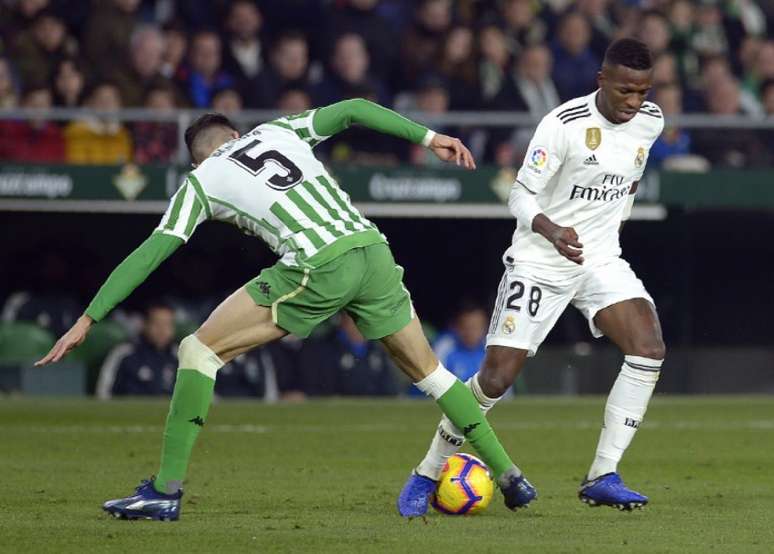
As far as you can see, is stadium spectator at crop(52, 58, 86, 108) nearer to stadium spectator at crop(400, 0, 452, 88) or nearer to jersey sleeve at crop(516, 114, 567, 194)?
stadium spectator at crop(400, 0, 452, 88)

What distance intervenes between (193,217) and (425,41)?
35.3 feet

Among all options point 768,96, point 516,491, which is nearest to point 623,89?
point 516,491

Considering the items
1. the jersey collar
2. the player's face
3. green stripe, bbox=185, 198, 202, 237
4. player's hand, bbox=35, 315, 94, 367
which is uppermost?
the player's face

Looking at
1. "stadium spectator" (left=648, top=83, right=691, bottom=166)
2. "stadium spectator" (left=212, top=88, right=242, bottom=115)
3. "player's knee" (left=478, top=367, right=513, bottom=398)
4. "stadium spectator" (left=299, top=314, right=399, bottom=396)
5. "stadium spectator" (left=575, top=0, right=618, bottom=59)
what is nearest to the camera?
"player's knee" (left=478, top=367, right=513, bottom=398)

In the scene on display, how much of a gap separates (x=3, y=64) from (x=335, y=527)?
9.98 m

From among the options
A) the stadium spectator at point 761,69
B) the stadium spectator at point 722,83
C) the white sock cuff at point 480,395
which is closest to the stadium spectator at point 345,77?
the stadium spectator at point 722,83

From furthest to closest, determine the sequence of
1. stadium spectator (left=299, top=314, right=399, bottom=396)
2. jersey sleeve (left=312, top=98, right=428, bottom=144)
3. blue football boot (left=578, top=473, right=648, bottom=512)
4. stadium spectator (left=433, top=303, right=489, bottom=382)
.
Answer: stadium spectator (left=299, top=314, right=399, bottom=396)
stadium spectator (left=433, top=303, right=489, bottom=382)
blue football boot (left=578, top=473, right=648, bottom=512)
jersey sleeve (left=312, top=98, right=428, bottom=144)

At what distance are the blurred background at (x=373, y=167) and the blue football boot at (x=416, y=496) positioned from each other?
818cm

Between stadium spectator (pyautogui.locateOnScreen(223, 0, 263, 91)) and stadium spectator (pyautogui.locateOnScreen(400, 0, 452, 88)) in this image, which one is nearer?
stadium spectator (pyautogui.locateOnScreen(223, 0, 263, 91))

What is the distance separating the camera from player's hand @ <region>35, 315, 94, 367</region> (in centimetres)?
684

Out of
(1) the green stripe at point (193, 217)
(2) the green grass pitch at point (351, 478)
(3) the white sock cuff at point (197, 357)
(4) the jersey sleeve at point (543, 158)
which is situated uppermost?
(4) the jersey sleeve at point (543, 158)

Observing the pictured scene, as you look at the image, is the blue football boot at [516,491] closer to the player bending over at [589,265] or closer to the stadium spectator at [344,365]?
the player bending over at [589,265]

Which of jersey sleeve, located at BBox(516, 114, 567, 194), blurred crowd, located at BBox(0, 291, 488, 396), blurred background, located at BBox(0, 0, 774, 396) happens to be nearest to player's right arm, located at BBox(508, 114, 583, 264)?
jersey sleeve, located at BBox(516, 114, 567, 194)

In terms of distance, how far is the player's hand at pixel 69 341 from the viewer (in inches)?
269
